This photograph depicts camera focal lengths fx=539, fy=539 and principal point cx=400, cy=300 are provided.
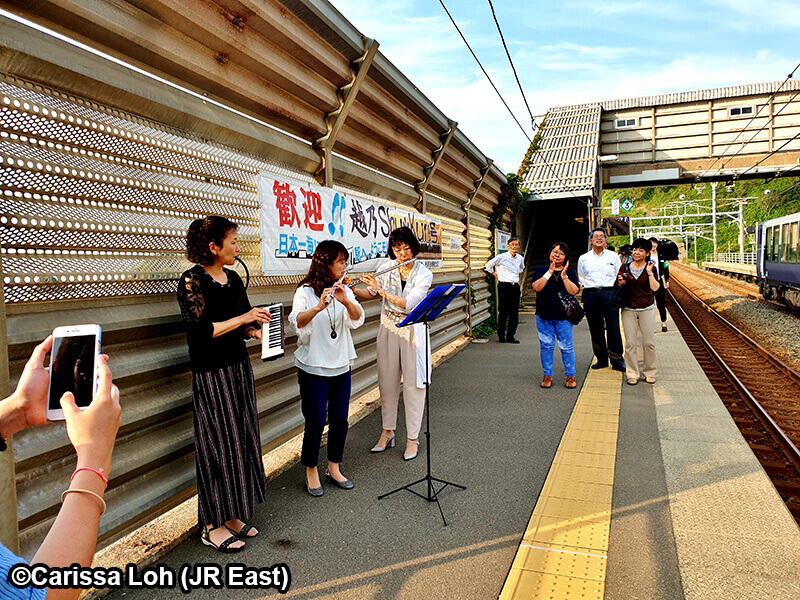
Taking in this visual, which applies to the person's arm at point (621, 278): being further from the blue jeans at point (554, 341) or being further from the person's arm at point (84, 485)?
the person's arm at point (84, 485)

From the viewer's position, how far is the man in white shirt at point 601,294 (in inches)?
298

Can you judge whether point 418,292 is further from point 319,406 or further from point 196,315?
point 196,315

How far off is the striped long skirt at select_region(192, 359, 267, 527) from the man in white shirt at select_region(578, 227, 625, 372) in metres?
5.64

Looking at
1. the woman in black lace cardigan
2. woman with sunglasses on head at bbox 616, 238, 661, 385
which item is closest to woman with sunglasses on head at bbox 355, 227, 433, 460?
the woman in black lace cardigan

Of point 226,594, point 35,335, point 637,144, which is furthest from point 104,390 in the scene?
point 637,144

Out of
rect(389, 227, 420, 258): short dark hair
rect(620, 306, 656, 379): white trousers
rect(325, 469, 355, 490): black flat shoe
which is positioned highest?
rect(389, 227, 420, 258): short dark hair

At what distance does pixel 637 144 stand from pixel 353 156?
1868 centimetres

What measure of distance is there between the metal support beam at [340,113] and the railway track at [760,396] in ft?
15.2

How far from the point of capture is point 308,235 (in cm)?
479

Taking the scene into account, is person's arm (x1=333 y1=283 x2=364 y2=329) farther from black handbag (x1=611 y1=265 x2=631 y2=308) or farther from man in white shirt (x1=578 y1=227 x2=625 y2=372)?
man in white shirt (x1=578 y1=227 x2=625 y2=372)

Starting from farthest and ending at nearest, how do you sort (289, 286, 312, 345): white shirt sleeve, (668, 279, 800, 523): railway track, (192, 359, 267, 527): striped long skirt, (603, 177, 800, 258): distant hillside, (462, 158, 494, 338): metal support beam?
1. (603, 177, 800, 258): distant hillside
2. (462, 158, 494, 338): metal support beam
3. (668, 279, 800, 523): railway track
4. (289, 286, 312, 345): white shirt sleeve
5. (192, 359, 267, 527): striped long skirt

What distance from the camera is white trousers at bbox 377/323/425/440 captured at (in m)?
4.47

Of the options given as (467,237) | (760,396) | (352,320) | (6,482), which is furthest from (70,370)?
(467,237)

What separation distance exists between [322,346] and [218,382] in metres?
0.85
